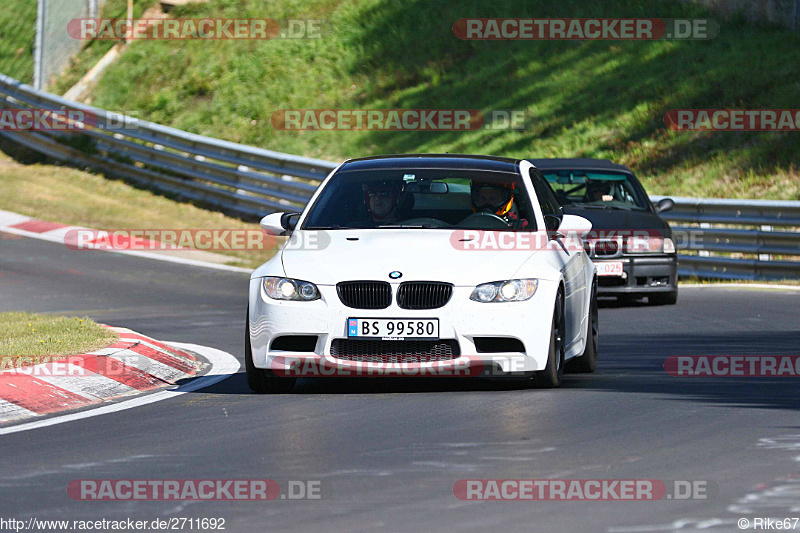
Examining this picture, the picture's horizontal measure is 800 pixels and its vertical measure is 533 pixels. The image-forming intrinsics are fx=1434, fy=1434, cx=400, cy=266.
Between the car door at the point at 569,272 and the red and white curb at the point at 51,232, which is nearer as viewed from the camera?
the car door at the point at 569,272

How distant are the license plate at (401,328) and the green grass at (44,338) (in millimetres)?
2254

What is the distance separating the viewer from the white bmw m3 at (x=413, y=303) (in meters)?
8.33

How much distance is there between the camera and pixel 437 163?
9.77m

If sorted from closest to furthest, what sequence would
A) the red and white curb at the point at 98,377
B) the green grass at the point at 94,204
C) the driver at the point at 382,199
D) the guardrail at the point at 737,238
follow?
the red and white curb at the point at 98,377 → the driver at the point at 382,199 → the guardrail at the point at 737,238 → the green grass at the point at 94,204

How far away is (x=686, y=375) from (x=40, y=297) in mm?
8623

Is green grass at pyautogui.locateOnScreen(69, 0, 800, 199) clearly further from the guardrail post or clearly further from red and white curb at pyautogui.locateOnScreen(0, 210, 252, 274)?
red and white curb at pyautogui.locateOnScreen(0, 210, 252, 274)

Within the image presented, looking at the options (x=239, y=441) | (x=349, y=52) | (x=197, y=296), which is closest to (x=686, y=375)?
(x=239, y=441)

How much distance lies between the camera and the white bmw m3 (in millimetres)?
8328

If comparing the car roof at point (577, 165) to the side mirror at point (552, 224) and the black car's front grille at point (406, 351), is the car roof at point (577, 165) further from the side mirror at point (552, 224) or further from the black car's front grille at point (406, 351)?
the black car's front grille at point (406, 351)

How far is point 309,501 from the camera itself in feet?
18.3

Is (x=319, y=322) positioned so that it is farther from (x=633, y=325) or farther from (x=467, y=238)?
(x=633, y=325)

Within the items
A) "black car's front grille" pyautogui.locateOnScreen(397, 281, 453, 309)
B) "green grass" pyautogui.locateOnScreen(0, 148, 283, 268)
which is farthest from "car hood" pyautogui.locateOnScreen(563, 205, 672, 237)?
"black car's front grille" pyautogui.locateOnScreen(397, 281, 453, 309)

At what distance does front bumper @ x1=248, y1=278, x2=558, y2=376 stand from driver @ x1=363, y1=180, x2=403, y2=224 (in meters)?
1.06

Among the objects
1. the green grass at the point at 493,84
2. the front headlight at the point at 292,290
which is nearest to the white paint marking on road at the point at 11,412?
the front headlight at the point at 292,290
